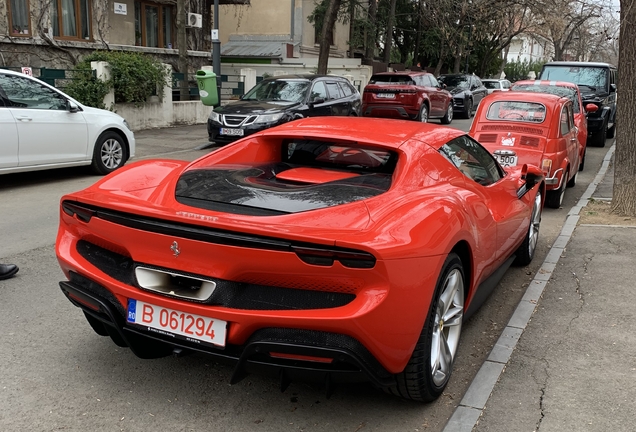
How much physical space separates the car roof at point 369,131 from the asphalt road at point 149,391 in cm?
141

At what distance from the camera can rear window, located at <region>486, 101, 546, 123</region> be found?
29.6 feet

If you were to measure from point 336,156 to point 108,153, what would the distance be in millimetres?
7133

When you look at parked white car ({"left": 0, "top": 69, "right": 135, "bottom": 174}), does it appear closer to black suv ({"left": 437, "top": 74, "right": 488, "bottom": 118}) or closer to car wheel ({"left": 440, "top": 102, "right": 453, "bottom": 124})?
car wheel ({"left": 440, "top": 102, "right": 453, "bottom": 124})

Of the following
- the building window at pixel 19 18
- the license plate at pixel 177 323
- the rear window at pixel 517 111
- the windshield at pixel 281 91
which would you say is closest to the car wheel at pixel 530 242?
the rear window at pixel 517 111

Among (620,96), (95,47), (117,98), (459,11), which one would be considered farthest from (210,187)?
(459,11)

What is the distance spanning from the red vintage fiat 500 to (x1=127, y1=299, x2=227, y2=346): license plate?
19.8ft

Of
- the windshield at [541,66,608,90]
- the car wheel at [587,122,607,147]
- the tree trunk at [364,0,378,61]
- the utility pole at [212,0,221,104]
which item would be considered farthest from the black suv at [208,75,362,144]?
the tree trunk at [364,0,378,61]

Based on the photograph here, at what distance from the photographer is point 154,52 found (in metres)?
22.5

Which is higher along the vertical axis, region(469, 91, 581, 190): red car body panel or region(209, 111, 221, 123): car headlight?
region(469, 91, 581, 190): red car body panel

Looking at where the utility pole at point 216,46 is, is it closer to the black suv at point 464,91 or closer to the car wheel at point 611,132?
the car wheel at point 611,132

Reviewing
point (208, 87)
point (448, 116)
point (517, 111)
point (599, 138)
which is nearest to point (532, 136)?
point (517, 111)

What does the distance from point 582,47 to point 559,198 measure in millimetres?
48408

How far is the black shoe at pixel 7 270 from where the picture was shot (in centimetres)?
521

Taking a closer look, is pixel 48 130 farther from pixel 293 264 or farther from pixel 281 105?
pixel 293 264
